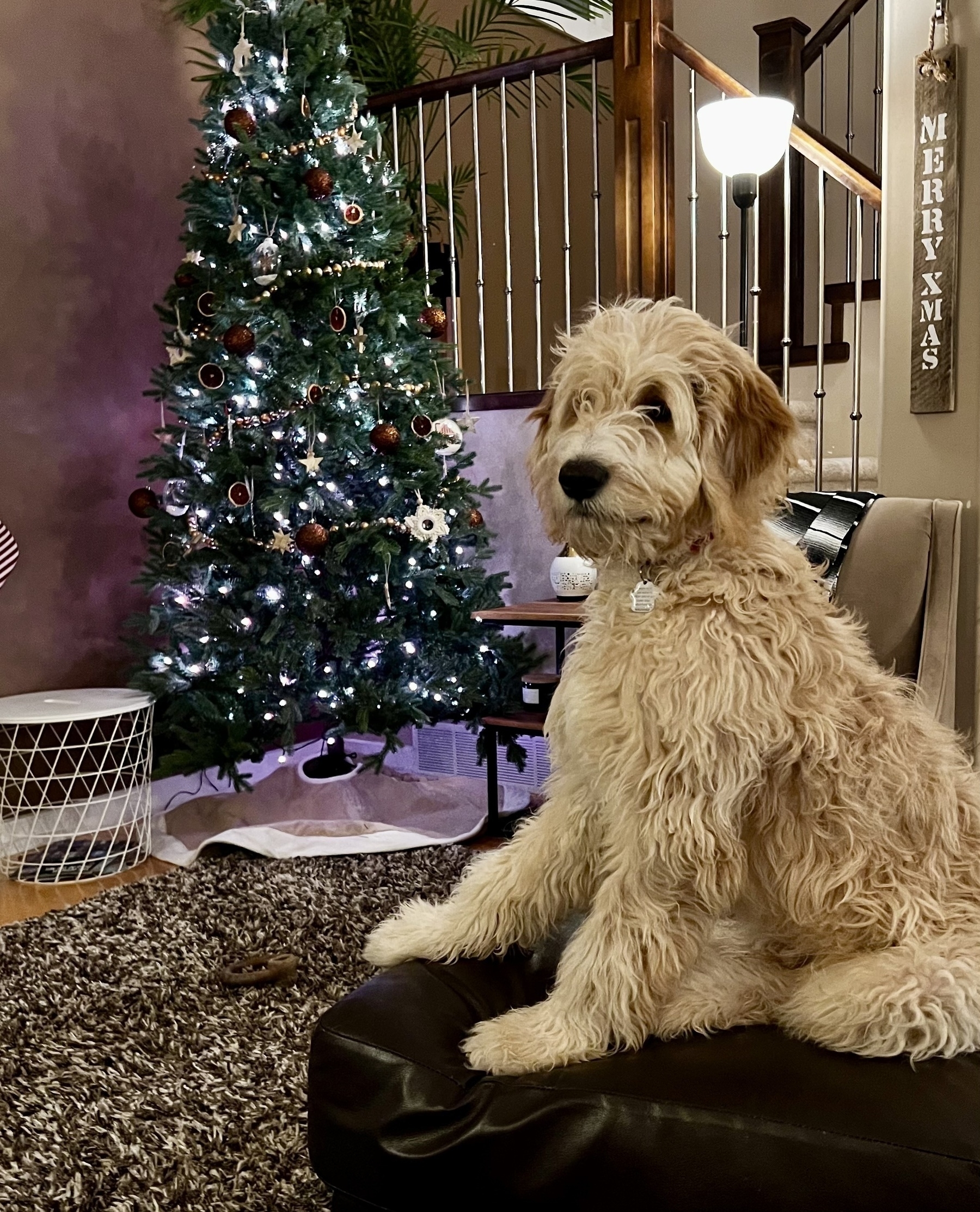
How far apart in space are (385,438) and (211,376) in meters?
0.58

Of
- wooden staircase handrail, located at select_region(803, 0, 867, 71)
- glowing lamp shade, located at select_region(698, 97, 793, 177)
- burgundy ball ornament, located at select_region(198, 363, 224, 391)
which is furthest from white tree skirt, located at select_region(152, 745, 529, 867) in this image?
wooden staircase handrail, located at select_region(803, 0, 867, 71)

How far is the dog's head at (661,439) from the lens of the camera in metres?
1.33

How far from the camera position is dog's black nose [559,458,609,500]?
1.32m

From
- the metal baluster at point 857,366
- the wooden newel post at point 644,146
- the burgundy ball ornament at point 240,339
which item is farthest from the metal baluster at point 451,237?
the metal baluster at point 857,366

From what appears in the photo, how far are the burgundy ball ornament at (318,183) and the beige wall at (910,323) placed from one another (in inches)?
65.6

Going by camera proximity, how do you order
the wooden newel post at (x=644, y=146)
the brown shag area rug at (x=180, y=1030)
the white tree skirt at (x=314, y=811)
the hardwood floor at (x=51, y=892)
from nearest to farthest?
the brown shag area rug at (x=180, y=1030), the hardwood floor at (x=51, y=892), the white tree skirt at (x=314, y=811), the wooden newel post at (x=644, y=146)

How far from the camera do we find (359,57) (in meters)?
4.59

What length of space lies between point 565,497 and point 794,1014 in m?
0.68

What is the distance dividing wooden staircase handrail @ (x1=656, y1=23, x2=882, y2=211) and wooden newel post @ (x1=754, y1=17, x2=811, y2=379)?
96 cm

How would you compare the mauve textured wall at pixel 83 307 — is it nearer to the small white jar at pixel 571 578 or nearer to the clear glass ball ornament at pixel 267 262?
the small white jar at pixel 571 578

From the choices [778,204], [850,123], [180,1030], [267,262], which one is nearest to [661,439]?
[180,1030]

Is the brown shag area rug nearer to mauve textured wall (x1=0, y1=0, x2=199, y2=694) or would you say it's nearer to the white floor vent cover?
the white floor vent cover

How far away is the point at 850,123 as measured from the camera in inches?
220

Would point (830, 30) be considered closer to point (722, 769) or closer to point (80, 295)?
point (80, 295)
